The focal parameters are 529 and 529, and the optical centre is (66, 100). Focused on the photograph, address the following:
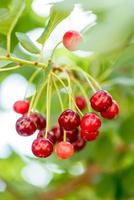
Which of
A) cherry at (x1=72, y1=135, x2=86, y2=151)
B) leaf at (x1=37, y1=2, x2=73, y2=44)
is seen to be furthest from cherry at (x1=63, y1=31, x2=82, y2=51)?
cherry at (x1=72, y1=135, x2=86, y2=151)

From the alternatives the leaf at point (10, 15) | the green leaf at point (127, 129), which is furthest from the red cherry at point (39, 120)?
the green leaf at point (127, 129)

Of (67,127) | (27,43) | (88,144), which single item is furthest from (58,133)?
(88,144)

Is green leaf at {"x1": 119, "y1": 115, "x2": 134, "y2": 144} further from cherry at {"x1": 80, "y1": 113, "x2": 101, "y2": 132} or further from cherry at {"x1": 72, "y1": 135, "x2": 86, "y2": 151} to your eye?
cherry at {"x1": 80, "y1": 113, "x2": 101, "y2": 132}

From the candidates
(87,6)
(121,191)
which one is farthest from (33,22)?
(121,191)

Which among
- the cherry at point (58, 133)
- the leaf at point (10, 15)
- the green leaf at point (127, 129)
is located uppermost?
the leaf at point (10, 15)

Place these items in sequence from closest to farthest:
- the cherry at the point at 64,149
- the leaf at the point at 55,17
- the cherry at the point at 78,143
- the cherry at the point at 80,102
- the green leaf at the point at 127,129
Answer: the leaf at the point at 55,17, the cherry at the point at 64,149, the cherry at the point at 78,143, the cherry at the point at 80,102, the green leaf at the point at 127,129

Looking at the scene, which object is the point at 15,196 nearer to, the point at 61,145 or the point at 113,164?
the point at 113,164

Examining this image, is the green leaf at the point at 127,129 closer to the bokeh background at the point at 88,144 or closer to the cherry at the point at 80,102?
the bokeh background at the point at 88,144
